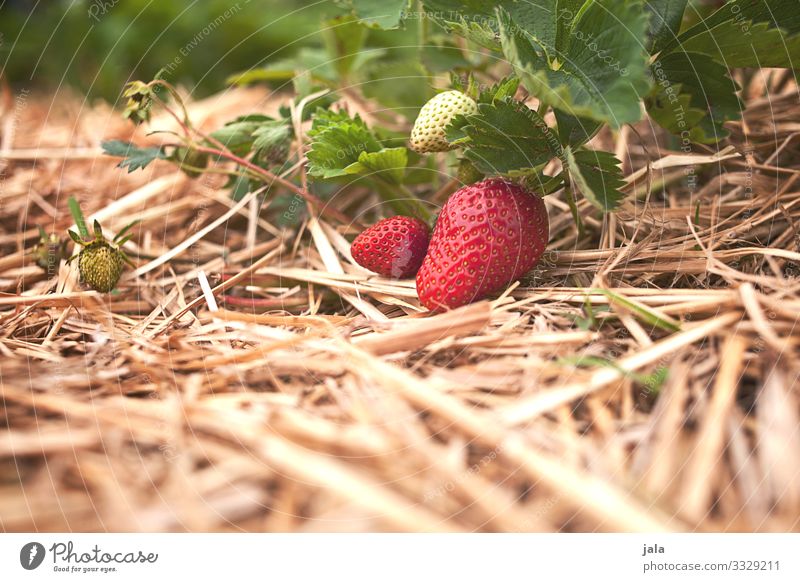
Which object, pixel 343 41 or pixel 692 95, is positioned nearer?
pixel 692 95

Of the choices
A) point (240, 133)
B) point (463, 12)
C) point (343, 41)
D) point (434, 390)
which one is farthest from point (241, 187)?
point (434, 390)

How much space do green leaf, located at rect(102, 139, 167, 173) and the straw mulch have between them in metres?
0.14

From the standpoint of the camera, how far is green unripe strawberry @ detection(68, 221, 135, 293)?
2.52ft

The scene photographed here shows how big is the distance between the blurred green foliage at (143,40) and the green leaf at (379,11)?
106 cm

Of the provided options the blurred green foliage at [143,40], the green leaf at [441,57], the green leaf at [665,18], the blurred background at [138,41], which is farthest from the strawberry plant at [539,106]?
the blurred green foliage at [143,40]

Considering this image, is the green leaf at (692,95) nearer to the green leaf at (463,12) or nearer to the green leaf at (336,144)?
the green leaf at (463,12)

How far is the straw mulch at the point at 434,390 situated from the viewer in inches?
18.9

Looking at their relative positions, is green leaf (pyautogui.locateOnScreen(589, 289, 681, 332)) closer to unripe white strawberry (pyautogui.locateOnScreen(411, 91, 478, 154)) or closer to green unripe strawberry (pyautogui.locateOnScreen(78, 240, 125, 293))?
unripe white strawberry (pyautogui.locateOnScreen(411, 91, 478, 154))

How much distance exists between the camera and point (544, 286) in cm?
73

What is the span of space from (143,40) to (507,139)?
65.0 inches

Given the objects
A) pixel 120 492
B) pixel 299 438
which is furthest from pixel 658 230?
pixel 120 492

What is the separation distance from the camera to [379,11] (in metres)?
0.80

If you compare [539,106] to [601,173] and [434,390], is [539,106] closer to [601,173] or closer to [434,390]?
[601,173]
